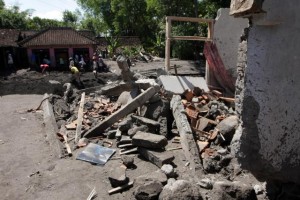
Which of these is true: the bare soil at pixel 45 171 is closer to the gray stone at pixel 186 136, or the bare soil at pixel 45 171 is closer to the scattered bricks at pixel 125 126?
the gray stone at pixel 186 136

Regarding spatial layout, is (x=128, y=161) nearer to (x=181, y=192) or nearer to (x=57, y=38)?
(x=181, y=192)

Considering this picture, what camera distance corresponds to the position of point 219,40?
9703 mm

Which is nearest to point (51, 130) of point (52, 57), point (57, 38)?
point (52, 57)

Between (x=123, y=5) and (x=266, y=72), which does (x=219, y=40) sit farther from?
(x=123, y=5)

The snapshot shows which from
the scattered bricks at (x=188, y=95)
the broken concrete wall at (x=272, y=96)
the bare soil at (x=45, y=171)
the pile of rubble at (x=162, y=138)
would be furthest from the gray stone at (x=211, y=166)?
the scattered bricks at (x=188, y=95)

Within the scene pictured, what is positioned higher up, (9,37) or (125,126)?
(9,37)

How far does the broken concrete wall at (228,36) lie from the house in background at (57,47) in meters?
20.4

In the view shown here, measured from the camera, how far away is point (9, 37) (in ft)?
98.4

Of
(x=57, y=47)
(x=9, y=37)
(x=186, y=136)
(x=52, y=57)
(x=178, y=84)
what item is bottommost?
(x=186, y=136)

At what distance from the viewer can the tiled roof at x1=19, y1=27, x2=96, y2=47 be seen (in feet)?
92.4

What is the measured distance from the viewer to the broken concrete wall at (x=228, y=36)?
9.59 metres

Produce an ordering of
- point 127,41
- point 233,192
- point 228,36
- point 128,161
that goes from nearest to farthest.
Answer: point 233,192, point 128,161, point 228,36, point 127,41

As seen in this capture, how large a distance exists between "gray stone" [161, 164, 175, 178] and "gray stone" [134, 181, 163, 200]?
68cm

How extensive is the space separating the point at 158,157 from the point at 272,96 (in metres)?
3.01
